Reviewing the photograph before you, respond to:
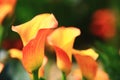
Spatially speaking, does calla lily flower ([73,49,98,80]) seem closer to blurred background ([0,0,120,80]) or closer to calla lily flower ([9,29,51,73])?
calla lily flower ([9,29,51,73])

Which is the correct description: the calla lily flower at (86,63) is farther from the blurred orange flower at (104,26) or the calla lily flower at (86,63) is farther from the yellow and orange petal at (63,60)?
the blurred orange flower at (104,26)

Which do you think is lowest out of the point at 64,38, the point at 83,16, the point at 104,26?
the point at 83,16

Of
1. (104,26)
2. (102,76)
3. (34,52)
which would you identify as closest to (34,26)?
(34,52)

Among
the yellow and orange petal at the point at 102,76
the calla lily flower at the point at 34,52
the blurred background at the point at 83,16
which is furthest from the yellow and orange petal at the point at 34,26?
the blurred background at the point at 83,16

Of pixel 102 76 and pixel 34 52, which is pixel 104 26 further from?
pixel 34 52

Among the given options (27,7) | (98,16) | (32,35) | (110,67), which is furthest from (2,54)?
(27,7)

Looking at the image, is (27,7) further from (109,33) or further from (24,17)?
(109,33)

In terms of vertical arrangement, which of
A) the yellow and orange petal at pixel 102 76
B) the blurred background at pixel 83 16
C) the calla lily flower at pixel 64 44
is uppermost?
the calla lily flower at pixel 64 44
